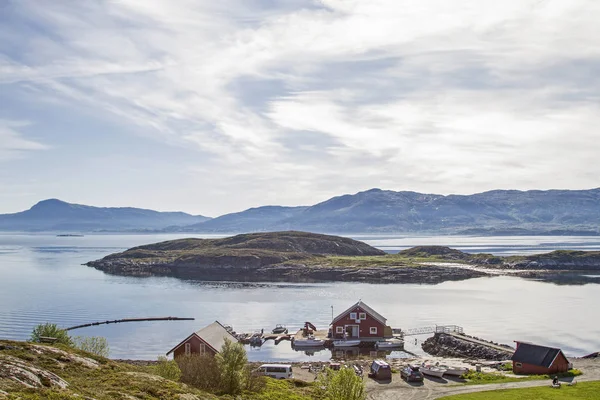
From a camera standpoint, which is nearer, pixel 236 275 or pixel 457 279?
pixel 457 279

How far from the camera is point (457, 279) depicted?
173 m

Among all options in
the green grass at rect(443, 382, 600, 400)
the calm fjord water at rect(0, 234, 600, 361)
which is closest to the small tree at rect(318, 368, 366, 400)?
the green grass at rect(443, 382, 600, 400)

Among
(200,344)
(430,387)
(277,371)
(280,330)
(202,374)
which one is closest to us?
(202,374)

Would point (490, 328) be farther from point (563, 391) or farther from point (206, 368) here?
point (206, 368)

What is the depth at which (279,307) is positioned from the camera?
11688 centimetres

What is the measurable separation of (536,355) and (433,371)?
1031cm

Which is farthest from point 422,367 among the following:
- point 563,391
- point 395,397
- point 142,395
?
point 142,395

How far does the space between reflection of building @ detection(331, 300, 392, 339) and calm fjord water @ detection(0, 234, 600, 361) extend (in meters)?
5.59

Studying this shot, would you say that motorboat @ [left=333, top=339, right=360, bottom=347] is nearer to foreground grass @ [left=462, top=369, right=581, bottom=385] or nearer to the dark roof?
foreground grass @ [left=462, top=369, right=581, bottom=385]

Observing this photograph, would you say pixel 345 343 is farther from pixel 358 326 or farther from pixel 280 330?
pixel 280 330

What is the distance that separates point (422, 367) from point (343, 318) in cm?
2602

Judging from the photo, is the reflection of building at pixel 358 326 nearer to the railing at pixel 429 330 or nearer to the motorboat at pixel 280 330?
the railing at pixel 429 330

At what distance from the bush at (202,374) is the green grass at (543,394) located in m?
19.3

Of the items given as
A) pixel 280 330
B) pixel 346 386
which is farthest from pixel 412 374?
pixel 280 330
